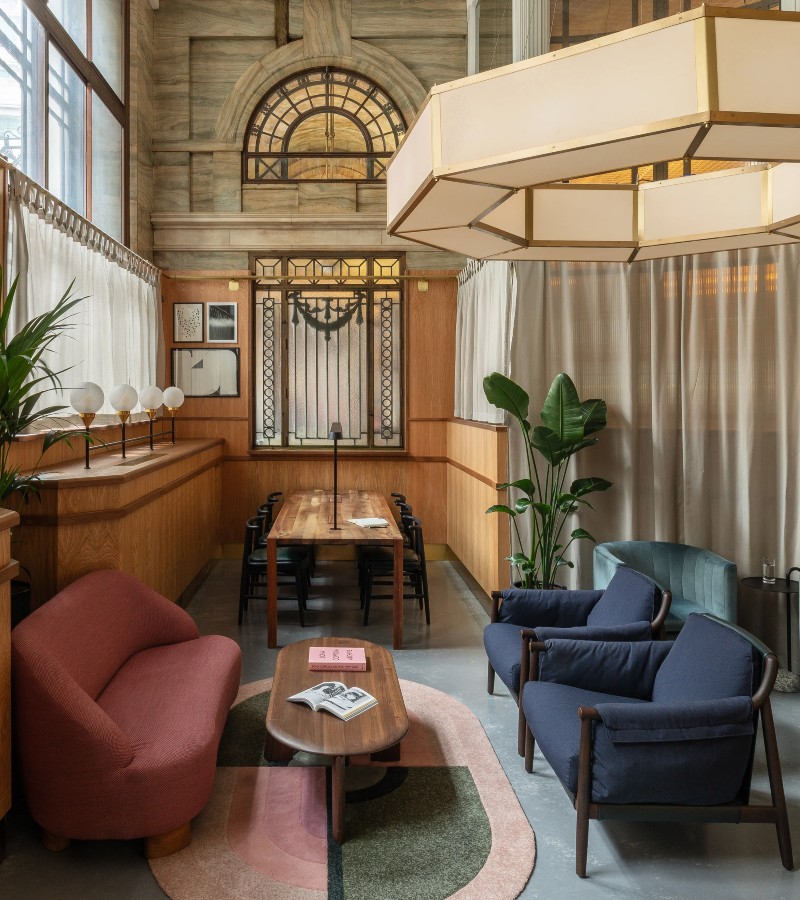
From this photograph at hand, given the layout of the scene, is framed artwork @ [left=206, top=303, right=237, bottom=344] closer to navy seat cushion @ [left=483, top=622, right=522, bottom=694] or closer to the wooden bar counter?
the wooden bar counter

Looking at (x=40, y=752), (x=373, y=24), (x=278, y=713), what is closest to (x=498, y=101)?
(x=278, y=713)

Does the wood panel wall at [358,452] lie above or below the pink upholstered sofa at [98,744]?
above

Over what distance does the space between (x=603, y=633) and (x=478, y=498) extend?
2630 millimetres

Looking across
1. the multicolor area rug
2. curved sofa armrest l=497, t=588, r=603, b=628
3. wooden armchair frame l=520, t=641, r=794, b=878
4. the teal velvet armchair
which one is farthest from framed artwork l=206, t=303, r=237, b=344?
wooden armchair frame l=520, t=641, r=794, b=878

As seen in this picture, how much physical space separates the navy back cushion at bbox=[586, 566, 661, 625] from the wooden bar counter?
240 cm

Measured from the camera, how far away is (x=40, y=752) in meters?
2.41

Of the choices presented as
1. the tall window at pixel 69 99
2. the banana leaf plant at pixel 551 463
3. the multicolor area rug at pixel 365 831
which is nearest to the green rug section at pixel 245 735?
the multicolor area rug at pixel 365 831

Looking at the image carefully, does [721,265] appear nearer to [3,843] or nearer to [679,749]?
[679,749]

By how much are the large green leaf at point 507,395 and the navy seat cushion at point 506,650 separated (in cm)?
143

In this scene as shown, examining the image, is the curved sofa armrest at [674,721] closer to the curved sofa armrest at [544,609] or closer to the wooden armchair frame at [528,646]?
the wooden armchair frame at [528,646]

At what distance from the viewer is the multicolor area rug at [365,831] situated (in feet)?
7.54

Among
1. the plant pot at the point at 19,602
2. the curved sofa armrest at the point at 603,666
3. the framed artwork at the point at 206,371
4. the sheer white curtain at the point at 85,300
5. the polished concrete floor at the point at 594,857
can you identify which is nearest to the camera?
the polished concrete floor at the point at 594,857

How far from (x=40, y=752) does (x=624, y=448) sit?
3.68 m

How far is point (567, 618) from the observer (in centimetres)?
373
